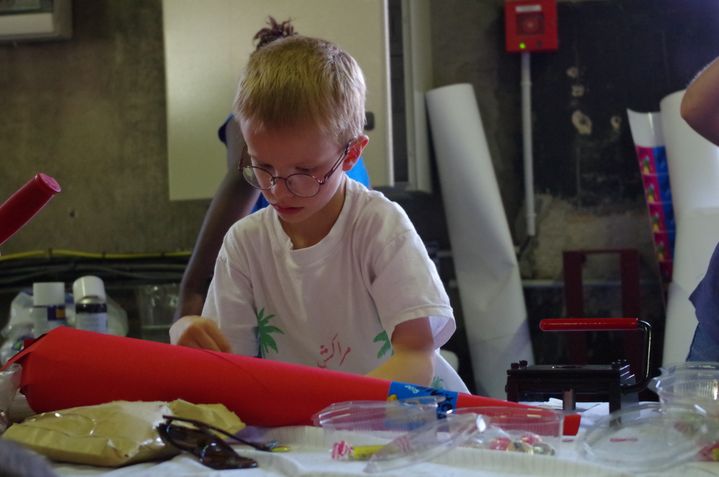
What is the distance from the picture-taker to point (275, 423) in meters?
1.03

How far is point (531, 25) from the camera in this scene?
3584mm

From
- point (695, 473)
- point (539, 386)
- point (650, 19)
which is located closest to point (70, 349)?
point (539, 386)

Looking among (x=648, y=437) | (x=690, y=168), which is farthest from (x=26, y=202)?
(x=690, y=168)

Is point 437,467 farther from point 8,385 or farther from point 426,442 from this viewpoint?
point 8,385

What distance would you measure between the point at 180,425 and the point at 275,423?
0.14 meters

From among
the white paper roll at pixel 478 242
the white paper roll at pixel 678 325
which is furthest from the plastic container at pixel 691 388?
the white paper roll at pixel 478 242

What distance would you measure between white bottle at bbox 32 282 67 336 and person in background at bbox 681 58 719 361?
2403 millimetres

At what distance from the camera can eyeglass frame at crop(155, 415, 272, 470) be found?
842mm

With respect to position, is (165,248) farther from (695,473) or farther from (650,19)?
(695,473)

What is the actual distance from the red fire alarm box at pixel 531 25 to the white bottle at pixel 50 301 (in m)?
1.94

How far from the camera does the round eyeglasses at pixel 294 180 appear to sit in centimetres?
136

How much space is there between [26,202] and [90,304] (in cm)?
260

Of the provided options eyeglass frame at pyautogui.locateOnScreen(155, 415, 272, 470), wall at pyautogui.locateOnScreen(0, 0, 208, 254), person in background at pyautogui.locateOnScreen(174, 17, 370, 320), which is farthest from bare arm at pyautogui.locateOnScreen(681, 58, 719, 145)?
wall at pyautogui.locateOnScreen(0, 0, 208, 254)

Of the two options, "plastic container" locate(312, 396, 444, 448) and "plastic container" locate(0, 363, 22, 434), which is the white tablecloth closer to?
"plastic container" locate(312, 396, 444, 448)
